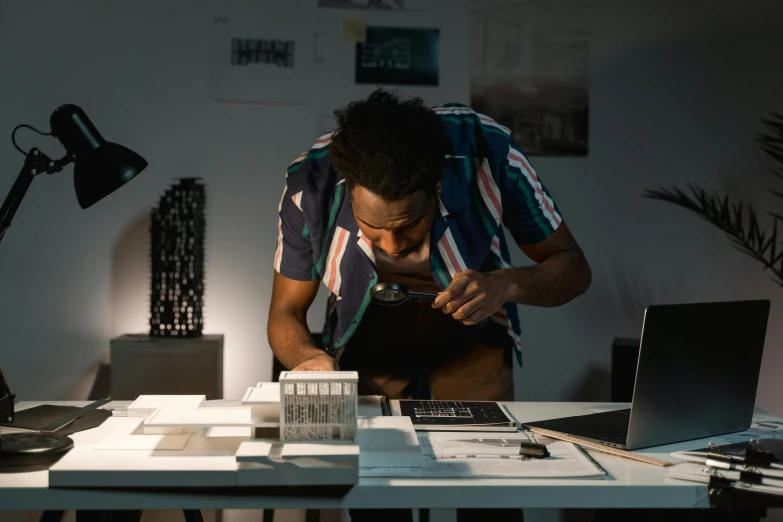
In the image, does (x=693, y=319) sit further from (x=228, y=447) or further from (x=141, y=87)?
(x=141, y=87)

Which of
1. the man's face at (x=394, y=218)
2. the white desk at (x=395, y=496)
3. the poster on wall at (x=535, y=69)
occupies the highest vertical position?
the poster on wall at (x=535, y=69)

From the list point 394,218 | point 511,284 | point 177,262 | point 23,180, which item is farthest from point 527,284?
point 177,262

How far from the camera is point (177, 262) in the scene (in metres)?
2.79

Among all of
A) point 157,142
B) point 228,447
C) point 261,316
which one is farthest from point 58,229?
point 228,447

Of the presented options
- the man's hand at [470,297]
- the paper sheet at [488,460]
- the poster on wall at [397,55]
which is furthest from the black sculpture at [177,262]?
the paper sheet at [488,460]

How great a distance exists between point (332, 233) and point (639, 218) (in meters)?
1.64

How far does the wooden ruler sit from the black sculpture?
1.64 metres

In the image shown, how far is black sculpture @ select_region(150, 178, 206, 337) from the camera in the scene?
9.14 ft

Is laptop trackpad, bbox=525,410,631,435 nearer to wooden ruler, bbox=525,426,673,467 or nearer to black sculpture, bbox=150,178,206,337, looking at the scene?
wooden ruler, bbox=525,426,673,467

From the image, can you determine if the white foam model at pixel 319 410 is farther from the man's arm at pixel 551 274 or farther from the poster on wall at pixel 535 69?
the poster on wall at pixel 535 69

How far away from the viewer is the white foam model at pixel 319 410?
1203 millimetres

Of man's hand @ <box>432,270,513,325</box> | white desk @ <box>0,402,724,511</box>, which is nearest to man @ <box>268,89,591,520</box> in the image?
man's hand @ <box>432,270,513,325</box>

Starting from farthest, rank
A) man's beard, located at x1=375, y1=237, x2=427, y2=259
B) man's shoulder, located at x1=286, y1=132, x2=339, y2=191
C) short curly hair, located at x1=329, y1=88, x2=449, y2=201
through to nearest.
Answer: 1. man's shoulder, located at x1=286, y1=132, x2=339, y2=191
2. man's beard, located at x1=375, y1=237, x2=427, y2=259
3. short curly hair, located at x1=329, y1=88, x2=449, y2=201

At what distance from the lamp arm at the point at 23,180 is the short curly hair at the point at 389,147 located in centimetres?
60
